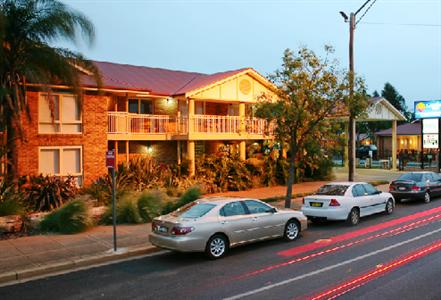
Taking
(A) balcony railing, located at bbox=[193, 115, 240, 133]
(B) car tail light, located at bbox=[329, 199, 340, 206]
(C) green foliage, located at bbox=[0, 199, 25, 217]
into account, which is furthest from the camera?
(A) balcony railing, located at bbox=[193, 115, 240, 133]

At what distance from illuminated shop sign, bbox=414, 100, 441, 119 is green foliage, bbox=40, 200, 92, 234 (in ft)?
94.9

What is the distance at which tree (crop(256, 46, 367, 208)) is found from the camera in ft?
49.8

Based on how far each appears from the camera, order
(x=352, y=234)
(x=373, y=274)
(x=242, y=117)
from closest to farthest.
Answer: (x=373, y=274)
(x=352, y=234)
(x=242, y=117)

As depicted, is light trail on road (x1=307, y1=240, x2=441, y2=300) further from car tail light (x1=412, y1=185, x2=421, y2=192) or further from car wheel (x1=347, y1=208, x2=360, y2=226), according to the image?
car tail light (x1=412, y1=185, x2=421, y2=192)

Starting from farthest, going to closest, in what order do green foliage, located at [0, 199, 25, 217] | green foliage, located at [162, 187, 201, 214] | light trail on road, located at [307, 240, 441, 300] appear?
green foliage, located at [162, 187, 201, 214] → green foliage, located at [0, 199, 25, 217] → light trail on road, located at [307, 240, 441, 300]

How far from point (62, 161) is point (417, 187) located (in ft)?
49.6

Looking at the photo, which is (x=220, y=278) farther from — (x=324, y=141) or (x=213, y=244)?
(x=324, y=141)

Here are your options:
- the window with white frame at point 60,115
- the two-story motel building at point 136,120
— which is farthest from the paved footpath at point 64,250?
the window with white frame at point 60,115

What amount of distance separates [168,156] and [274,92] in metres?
9.91

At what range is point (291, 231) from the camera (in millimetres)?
11719

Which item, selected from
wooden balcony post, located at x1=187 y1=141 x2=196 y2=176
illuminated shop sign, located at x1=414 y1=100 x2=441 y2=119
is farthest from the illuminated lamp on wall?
illuminated shop sign, located at x1=414 y1=100 x2=441 y2=119

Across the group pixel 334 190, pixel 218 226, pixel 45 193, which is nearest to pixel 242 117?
pixel 334 190

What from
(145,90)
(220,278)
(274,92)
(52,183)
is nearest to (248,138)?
(145,90)

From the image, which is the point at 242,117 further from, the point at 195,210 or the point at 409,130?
the point at 409,130
